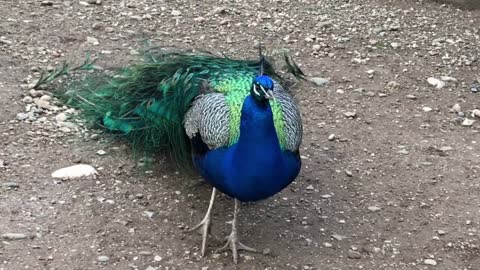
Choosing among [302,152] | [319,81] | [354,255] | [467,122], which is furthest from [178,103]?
[467,122]

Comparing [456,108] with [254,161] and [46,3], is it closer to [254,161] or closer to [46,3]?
[254,161]

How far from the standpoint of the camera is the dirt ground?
302 centimetres

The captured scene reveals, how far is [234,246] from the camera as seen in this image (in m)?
2.98

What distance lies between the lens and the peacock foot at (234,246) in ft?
9.74

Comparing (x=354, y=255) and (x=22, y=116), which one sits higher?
(x=22, y=116)

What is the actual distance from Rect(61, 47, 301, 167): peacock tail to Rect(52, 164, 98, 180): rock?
0.77ft

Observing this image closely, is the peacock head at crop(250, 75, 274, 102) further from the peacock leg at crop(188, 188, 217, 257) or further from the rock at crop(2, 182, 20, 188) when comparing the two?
the rock at crop(2, 182, 20, 188)

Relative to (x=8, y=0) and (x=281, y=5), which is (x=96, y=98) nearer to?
(x=8, y=0)

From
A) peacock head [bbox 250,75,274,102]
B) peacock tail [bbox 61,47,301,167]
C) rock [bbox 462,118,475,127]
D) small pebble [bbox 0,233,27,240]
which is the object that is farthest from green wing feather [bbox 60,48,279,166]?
rock [bbox 462,118,475,127]

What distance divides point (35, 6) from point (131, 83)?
1.91 meters

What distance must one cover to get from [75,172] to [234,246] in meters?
0.87

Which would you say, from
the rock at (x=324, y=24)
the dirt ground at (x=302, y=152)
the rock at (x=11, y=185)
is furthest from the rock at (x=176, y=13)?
the rock at (x=11, y=185)

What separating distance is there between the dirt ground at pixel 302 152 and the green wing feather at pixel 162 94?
0.49 feet

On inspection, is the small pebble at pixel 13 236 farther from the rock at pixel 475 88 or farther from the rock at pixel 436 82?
the rock at pixel 475 88
